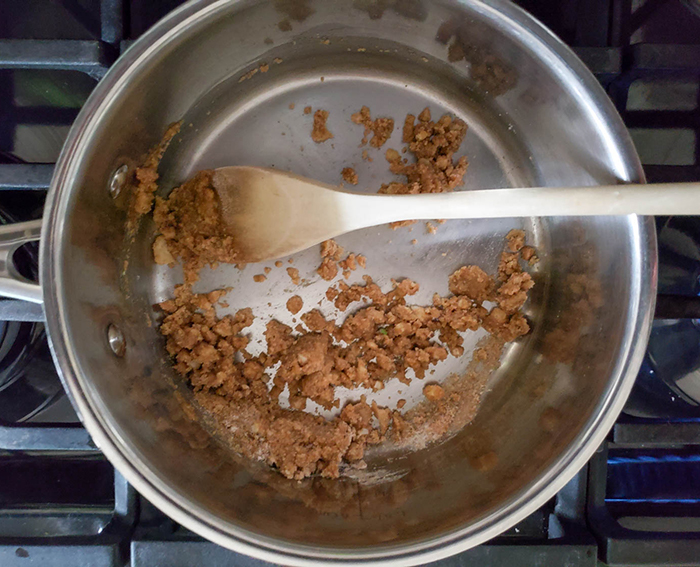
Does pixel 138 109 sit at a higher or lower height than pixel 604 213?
higher

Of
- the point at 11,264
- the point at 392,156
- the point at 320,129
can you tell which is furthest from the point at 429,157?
the point at 11,264

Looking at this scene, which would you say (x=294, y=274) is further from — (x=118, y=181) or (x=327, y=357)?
(x=118, y=181)

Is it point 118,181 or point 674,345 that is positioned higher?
point 118,181

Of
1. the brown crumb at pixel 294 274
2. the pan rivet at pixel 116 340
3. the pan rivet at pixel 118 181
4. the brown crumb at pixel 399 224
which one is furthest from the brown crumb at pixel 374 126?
the pan rivet at pixel 116 340

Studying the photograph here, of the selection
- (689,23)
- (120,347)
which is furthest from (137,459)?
(689,23)

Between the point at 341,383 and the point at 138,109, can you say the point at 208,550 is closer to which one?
the point at 341,383

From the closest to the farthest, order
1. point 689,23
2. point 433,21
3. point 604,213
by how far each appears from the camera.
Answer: point 604,213
point 433,21
point 689,23
